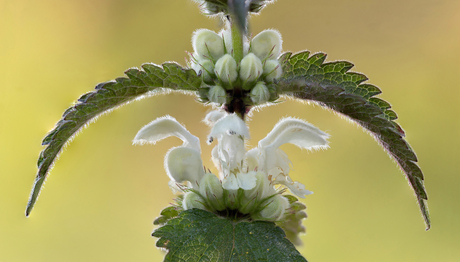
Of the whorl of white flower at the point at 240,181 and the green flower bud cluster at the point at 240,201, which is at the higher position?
the whorl of white flower at the point at 240,181

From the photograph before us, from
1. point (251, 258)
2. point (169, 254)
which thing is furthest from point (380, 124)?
point (169, 254)

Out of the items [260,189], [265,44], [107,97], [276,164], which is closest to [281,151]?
[276,164]

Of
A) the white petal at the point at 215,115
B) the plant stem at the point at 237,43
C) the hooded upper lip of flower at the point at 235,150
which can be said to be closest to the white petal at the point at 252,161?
the hooded upper lip of flower at the point at 235,150

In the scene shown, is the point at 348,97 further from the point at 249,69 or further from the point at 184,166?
the point at 184,166

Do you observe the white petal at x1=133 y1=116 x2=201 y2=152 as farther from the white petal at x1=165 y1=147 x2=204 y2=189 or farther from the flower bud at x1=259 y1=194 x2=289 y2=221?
the flower bud at x1=259 y1=194 x2=289 y2=221

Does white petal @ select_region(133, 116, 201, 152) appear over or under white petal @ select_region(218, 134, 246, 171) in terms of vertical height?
over

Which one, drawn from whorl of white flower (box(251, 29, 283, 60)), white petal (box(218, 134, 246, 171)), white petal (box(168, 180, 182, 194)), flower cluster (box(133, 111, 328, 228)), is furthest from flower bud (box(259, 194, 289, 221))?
whorl of white flower (box(251, 29, 283, 60))

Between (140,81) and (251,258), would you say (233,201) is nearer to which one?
(251,258)

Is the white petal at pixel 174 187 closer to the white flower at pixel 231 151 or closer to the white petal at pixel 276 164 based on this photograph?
the white flower at pixel 231 151
